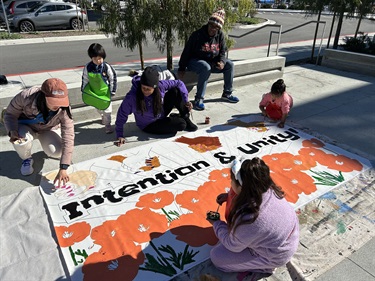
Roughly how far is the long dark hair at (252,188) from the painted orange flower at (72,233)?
1.27 meters

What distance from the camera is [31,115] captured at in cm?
296

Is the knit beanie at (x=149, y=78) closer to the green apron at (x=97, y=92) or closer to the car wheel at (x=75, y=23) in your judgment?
the green apron at (x=97, y=92)

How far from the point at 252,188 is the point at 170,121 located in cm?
227

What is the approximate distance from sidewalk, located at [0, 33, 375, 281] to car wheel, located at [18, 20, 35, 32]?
7790 millimetres

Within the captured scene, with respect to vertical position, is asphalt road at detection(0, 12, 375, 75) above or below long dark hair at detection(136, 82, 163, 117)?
below

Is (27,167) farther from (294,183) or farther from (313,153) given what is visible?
(313,153)

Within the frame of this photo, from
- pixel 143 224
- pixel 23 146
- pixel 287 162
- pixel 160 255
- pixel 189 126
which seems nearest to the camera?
pixel 160 255

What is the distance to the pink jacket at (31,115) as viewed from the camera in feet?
9.11

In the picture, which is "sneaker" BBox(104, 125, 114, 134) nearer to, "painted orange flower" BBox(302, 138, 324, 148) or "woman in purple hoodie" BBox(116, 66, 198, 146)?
"woman in purple hoodie" BBox(116, 66, 198, 146)

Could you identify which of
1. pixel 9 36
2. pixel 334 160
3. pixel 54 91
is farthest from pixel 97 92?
pixel 9 36

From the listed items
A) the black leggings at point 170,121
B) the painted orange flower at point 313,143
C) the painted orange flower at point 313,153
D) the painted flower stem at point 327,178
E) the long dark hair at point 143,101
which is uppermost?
the long dark hair at point 143,101

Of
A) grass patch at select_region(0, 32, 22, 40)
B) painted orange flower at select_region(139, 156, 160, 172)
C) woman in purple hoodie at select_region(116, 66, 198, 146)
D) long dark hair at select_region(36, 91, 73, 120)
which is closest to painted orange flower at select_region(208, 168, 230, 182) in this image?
painted orange flower at select_region(139, 156, 160, 172)

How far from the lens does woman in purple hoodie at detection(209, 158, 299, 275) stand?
5.39 feet

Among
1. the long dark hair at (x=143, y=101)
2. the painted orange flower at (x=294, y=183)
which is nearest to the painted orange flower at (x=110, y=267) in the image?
the painted orange flower at (x=294, y=183)
